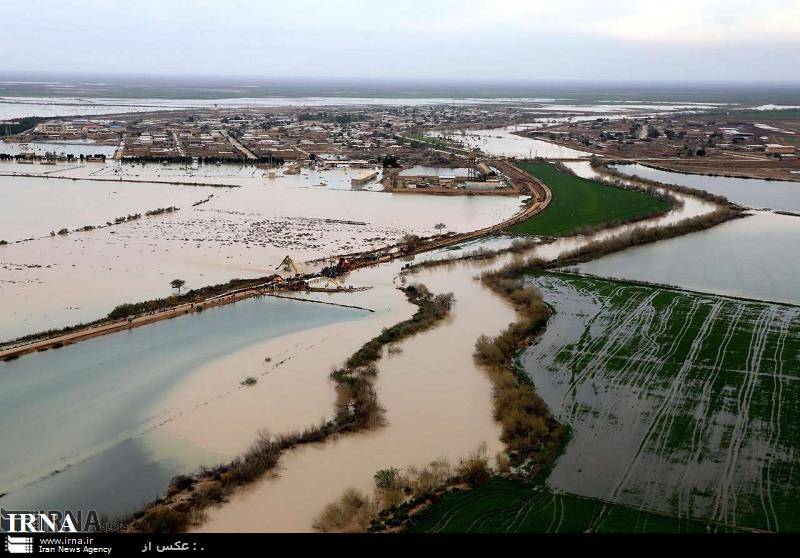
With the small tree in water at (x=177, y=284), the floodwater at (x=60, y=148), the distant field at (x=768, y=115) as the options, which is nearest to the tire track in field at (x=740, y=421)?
the small tree in water at (x=177, y=284)

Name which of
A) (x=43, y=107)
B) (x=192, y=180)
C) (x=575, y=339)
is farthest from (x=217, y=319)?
(x=43, y=107)

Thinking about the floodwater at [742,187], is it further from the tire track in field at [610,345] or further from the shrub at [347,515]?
the shrub at [347,515]

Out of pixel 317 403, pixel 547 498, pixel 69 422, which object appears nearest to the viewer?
pixel 547 498

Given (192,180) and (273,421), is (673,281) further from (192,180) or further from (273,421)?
(192,180)

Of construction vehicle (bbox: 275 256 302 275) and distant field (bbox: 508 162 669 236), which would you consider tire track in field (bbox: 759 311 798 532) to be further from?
construction vehicle (bbox: 275 256 302 275)

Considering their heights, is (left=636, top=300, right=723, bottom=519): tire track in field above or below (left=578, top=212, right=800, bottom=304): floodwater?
below

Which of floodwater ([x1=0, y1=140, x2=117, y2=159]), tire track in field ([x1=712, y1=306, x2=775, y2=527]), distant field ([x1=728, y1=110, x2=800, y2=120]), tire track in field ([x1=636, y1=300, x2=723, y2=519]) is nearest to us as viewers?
tire track in field ([x1=712, y1=306, x2=775, y2=527])

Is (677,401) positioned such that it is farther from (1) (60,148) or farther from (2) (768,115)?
(2) (768,115)

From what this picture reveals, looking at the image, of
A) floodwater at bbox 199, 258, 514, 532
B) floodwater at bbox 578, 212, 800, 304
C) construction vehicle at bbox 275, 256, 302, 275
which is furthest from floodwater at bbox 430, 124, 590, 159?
floodwater at bbox 199, 258, 514, 532
